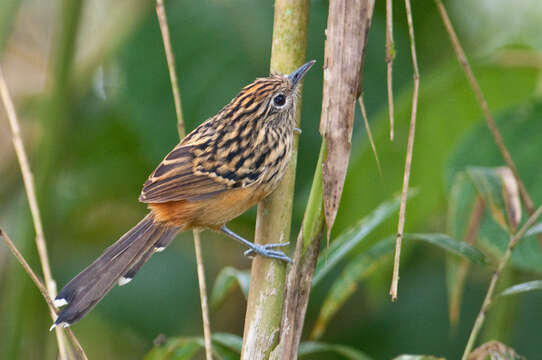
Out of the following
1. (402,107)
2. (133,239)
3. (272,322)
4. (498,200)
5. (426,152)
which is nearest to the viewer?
(272,322)

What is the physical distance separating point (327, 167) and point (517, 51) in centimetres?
153

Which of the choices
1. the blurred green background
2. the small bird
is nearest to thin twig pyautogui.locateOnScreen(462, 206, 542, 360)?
the blurred green background

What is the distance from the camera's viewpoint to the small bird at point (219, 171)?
2473 mm

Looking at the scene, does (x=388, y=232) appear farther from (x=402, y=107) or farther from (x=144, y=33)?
(x=144, y=33)

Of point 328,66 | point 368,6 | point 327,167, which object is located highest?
point 368,6

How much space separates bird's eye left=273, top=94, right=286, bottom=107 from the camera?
8.76ft

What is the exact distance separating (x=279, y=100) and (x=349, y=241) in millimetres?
809

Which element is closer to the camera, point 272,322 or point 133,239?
point 272,322

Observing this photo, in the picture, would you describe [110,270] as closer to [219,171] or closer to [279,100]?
[219,171]

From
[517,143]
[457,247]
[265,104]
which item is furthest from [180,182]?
[517,143]

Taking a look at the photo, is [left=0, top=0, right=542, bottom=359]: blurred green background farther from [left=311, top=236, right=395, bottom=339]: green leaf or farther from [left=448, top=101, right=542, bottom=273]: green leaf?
[left=311, top=236, right=395, bottom=339]: green leaf

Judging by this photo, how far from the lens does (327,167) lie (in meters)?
1.65

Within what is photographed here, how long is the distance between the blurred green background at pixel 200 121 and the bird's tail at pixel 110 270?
0.74 metres

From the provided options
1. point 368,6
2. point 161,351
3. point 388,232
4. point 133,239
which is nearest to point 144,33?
point 133,239
